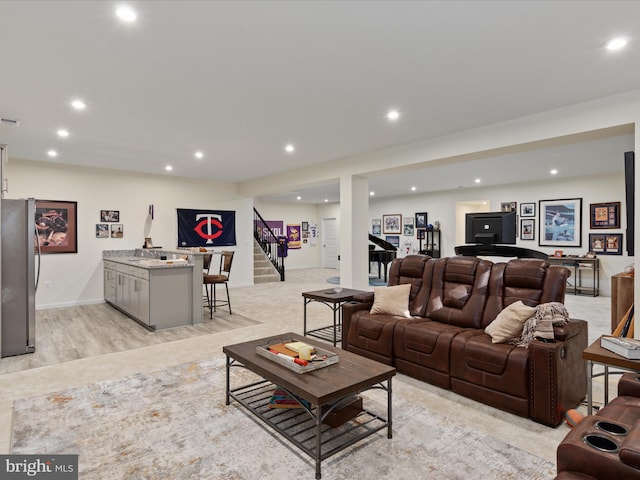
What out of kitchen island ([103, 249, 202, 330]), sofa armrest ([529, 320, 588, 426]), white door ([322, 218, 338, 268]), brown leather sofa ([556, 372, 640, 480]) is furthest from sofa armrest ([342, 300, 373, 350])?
white door ([322, 218, 338, 268])

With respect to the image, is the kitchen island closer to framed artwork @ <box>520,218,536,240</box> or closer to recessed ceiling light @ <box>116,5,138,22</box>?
recessed ceiling light @ <box>116,5,138,22</box>

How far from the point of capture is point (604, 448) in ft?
4.60

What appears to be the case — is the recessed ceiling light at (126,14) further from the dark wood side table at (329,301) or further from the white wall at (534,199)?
the white wall at (534,199)

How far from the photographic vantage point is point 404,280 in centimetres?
400

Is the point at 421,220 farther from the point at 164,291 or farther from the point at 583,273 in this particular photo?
the point at 164,291

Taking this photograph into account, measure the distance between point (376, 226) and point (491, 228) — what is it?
250 inches

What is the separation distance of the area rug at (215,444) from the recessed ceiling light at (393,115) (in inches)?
110

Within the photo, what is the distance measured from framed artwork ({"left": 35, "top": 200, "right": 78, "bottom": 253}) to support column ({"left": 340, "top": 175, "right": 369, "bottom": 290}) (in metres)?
4.92

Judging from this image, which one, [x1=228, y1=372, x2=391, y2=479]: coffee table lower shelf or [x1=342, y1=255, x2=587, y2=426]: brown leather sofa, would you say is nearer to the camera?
[x1=228, y1=372, x2=391, y2=479]: coffee table lower shelf

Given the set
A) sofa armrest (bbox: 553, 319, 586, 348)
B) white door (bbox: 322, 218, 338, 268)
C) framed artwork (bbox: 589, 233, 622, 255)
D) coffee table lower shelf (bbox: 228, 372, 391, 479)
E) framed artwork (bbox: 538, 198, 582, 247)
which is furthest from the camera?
white door (bbox: 322, 218, 338, 268)

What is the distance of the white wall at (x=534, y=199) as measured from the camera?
751cm

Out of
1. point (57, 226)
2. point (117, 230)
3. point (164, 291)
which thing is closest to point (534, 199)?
point (164, 291)

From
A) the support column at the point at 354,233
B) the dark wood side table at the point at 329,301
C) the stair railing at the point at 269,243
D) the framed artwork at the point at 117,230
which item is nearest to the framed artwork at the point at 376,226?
the stair railing at the point at 269,243

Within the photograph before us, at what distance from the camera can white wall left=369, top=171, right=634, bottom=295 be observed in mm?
7508
